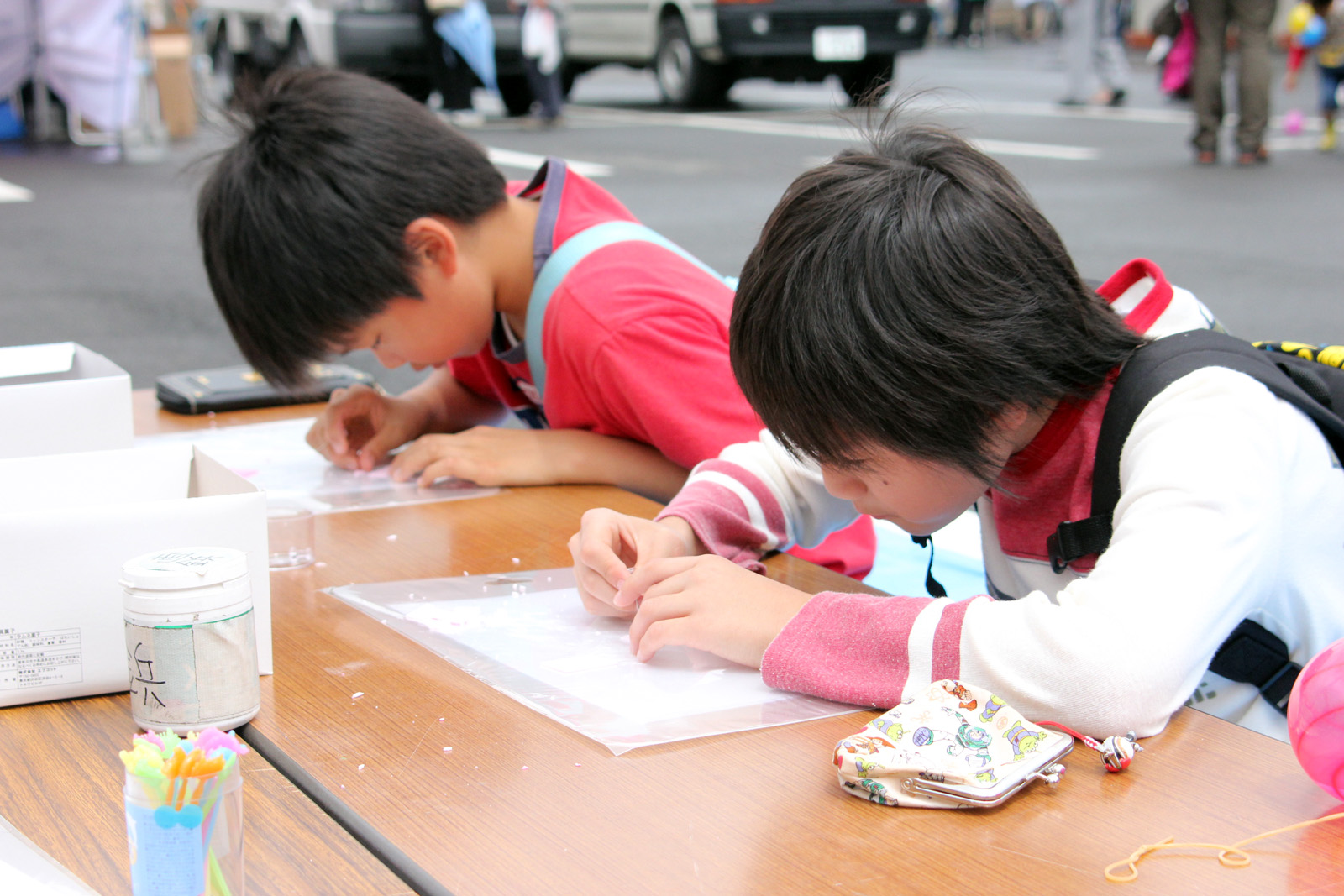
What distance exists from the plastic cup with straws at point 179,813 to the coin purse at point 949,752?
33cm

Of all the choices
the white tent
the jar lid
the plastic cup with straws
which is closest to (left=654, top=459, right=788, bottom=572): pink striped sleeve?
the jar lid

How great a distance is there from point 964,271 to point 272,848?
1.90 feet

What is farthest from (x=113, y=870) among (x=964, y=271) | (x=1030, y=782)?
(x=964, y=271)

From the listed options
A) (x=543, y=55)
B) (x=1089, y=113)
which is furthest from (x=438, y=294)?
(x=1089, y=113)

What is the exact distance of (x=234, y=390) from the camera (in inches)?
69.7

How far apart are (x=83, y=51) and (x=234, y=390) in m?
6.99

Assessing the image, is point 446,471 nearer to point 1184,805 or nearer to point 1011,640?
point 1011,640

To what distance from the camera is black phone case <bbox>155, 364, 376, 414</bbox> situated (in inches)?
68.1

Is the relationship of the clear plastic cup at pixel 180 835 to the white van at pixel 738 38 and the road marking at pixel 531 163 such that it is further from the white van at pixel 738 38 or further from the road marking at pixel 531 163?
the white van at pixel 738 38

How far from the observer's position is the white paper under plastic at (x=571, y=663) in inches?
32.4

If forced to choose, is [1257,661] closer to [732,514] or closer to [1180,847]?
[1180,847]

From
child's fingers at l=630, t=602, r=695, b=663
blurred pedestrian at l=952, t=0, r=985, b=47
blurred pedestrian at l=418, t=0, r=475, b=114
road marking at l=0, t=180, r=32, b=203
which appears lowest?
road marking at l=0, t=180, r=32, b=203

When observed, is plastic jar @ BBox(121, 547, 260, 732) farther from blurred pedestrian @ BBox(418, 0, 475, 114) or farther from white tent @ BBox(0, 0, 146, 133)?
blurred pedestrian @ BBox(418, 0, 475, 114)

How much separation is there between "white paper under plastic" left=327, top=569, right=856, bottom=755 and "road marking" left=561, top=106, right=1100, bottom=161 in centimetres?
517
